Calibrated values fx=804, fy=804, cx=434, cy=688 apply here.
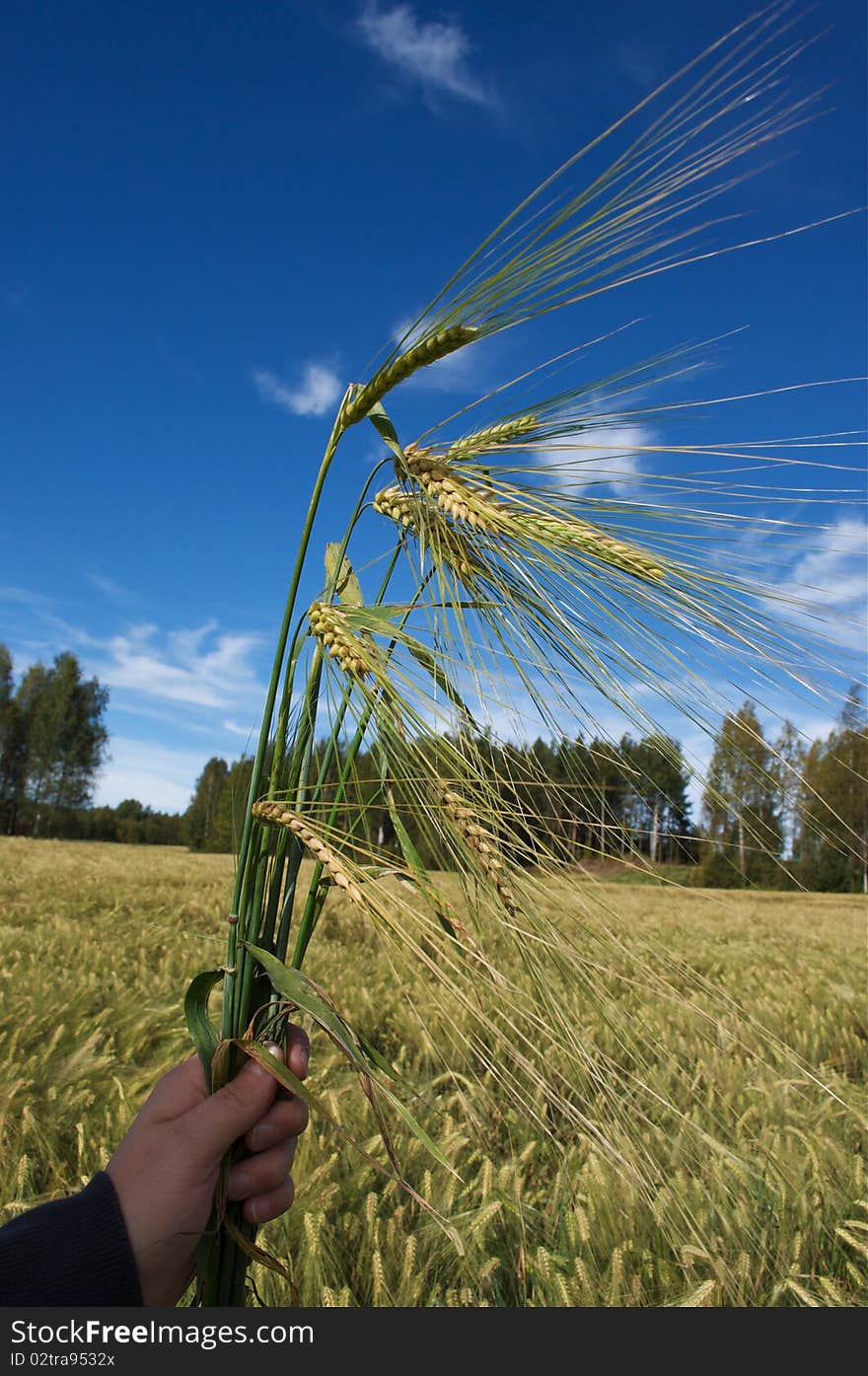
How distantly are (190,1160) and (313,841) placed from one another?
42 centimetres

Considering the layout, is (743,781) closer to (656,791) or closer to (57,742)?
(656,791)

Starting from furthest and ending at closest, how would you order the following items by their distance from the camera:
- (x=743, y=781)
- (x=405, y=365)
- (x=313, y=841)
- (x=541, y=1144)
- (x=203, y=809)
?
1. (x=203, y=809)
2. (x=541, y=1144)
3. (x=743, y=781)
4. (x=405, y=365)
5. (x=313, y=841)

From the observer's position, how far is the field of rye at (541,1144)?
1.20 metres

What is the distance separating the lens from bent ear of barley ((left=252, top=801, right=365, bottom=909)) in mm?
910

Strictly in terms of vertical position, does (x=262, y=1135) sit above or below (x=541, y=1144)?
above

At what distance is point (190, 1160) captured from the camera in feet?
3.19

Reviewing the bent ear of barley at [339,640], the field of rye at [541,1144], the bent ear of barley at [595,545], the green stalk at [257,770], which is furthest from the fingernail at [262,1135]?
the bent ear of barley at [595,545]

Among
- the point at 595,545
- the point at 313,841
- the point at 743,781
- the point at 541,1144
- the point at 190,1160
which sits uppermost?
the point at 595,545

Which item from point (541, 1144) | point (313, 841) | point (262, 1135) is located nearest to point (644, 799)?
point (313, 841)

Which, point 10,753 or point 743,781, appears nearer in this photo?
point 743,781

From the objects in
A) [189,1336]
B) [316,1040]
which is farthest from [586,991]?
[316,1040]

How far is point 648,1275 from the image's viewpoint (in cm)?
181

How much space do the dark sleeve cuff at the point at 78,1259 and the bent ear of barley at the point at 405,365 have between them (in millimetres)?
1061

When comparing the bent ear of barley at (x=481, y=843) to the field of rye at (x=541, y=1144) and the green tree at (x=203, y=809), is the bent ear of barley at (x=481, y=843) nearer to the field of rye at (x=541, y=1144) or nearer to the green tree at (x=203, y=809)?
the field of rye at (x=541, y=1144)
